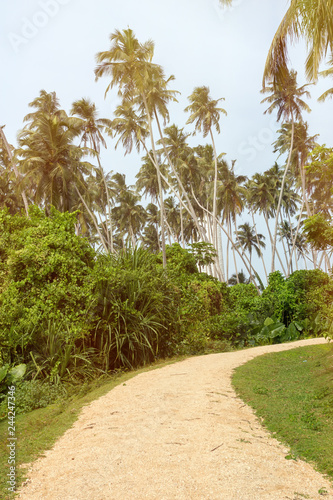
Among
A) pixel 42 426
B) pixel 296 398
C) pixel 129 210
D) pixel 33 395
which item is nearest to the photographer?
pixel 42 426

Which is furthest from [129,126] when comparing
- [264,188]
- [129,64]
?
[264,188]

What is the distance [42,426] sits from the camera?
220 inches

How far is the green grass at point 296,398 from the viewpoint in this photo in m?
4.30

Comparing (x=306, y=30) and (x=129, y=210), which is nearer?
(x=306, y=30)

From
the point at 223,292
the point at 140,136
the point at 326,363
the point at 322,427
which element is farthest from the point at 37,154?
the point at 322,427

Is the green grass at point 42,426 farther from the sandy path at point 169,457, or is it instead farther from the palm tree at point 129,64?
the palm tree at point 129,64

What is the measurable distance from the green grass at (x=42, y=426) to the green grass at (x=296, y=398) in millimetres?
2616

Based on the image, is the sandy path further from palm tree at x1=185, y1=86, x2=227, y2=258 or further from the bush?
palm tree at x1=185, y1=86, x2=227, y2=258

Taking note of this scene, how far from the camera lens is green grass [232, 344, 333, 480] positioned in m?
4.30

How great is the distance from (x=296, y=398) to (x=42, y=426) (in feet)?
13.0

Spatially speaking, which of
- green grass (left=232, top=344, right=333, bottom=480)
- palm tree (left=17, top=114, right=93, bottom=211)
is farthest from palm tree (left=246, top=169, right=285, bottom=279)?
green grass (left=232, top=344, right=333, bottom=480)

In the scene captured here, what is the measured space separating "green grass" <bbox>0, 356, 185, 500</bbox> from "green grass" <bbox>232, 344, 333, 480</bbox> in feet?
8.58

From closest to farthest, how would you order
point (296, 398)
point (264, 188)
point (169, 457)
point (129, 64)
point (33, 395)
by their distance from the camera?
point (169, 457), point (296, 398), point (33, 395), point (129, 64), point (264, 188)

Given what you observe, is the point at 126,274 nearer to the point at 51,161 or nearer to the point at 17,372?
the point at 17,372
